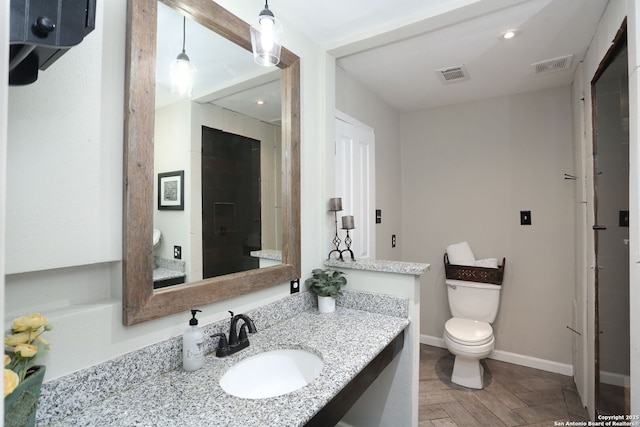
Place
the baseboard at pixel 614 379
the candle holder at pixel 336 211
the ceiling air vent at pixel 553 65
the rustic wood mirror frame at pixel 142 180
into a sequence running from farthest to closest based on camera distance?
the ceiling air vent at pixel 553 65 < the candle holder at pixel 336 211 < the baseboard at pixel 614 379 < the rustic wood mirror frame at pixel 142 180

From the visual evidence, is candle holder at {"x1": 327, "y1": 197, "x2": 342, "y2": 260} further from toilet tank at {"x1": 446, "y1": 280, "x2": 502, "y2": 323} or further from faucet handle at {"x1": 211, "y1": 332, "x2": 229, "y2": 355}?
toilet tank at {"x1": 446, "y1": 280, "x2": 502, "y2": 323}

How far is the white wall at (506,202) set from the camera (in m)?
2.59

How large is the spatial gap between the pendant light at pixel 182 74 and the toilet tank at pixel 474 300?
8.56ft

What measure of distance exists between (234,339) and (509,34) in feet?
7.19

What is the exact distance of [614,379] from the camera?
1.64m

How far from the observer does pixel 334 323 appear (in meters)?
1.59

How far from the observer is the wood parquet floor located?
203 cm

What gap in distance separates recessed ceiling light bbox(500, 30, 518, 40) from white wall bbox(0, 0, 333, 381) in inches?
75.9

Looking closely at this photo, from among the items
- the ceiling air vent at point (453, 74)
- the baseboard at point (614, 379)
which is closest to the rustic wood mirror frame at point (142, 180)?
the ceiling air vent at point (453, 74)

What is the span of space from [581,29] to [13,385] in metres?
2.75

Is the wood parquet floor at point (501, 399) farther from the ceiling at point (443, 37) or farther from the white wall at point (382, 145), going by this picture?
the ceiling at point (443, 37)

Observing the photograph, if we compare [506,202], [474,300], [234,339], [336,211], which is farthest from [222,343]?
[506,202]

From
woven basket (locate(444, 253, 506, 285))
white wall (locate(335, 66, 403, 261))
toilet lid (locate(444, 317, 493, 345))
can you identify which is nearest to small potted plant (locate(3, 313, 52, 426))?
white wall (locate(335, 66, 403, 261))

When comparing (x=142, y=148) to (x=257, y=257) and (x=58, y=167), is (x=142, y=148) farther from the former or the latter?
(x=257, y=257)
